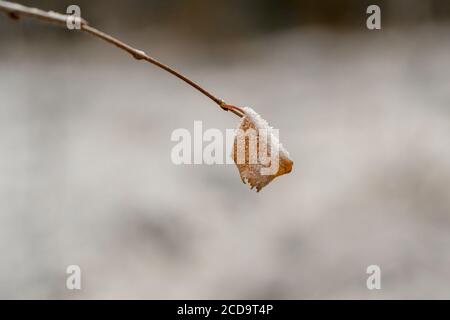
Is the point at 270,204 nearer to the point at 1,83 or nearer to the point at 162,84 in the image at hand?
the point at 162,84

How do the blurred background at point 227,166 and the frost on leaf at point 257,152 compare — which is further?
the blurred background at point 227,166

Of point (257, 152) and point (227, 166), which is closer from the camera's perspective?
point (257, 152)

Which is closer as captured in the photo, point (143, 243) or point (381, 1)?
point (143, 243)

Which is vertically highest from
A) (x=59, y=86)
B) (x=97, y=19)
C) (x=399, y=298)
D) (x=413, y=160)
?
(x=97, y=19)
